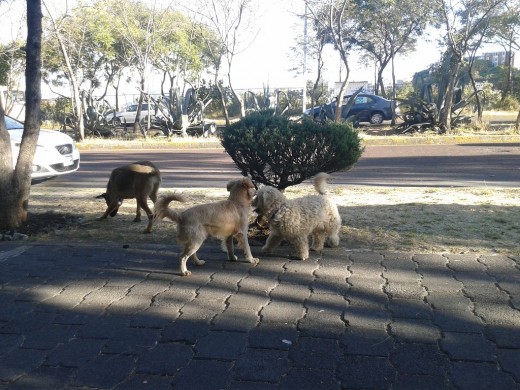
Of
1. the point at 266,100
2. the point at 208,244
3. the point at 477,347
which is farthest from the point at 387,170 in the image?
the point at 266,100

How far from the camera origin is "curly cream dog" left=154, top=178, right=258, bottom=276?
16.3ft

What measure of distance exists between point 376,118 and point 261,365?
26283 mm

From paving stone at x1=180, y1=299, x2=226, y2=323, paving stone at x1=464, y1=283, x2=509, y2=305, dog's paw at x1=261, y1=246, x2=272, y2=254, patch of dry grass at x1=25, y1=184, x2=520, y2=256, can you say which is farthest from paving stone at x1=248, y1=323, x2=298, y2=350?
patch of dry grass at x1=25, y1=184, x2=520, y2=256

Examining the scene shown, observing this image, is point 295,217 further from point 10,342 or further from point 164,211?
point 10,342

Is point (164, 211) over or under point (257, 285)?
over

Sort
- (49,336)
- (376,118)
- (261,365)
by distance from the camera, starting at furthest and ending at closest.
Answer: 1. (376,118)
2. (49,336)
3. (261,365)

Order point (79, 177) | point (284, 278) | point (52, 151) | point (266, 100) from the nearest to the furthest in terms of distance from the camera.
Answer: point (284, 278), point (52, 151), point (79, 177), point (266, 100)

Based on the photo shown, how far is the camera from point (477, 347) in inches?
138

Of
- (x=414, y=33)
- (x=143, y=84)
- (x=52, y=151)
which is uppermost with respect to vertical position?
(x=414, y=33)

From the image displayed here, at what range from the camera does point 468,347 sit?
138 inches

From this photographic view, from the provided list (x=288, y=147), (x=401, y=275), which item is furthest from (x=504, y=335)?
(x=288, y=147)

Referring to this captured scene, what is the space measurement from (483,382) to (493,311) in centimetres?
108

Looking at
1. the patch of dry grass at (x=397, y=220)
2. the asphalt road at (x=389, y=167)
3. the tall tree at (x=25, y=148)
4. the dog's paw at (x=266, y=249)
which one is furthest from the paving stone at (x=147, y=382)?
the asphalt road at (x=389, y=167)

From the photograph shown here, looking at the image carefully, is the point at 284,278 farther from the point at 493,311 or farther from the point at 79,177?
the point at 79,177
